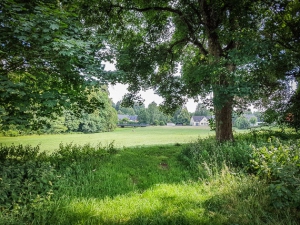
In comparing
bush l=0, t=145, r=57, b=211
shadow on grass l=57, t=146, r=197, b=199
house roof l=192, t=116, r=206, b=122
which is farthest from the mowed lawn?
house roof l=192, t=116, r=206, b=122

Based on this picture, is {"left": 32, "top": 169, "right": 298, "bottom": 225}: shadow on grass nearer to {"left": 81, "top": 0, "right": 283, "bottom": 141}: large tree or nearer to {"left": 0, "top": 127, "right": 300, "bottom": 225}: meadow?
{"left": 0, "top": 127, "right": 300, "bottom": 225}: meadow

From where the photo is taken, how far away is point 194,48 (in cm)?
1295

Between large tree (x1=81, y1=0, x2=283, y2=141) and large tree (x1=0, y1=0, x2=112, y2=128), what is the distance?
1265 millimetres

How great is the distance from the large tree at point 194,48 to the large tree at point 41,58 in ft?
4.15

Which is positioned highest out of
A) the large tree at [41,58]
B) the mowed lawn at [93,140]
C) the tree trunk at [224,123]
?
the large tree at [41,58]

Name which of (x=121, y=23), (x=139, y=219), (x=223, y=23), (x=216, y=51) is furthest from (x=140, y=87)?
(x=139, y=219)

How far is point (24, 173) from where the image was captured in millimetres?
3906

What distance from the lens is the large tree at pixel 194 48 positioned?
249 inches

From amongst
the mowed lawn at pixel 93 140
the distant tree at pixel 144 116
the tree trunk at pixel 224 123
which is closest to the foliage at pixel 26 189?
the mowed lawn at pixel 93 140

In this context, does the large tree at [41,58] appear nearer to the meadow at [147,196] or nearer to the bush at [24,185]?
the bush at [24,185]

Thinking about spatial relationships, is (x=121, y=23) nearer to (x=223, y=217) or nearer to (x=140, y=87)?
(x=140, y=87)

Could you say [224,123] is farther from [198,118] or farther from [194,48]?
[198,118]

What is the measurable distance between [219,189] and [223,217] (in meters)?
1.08

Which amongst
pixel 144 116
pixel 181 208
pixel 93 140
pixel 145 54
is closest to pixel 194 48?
pixel 145 54
